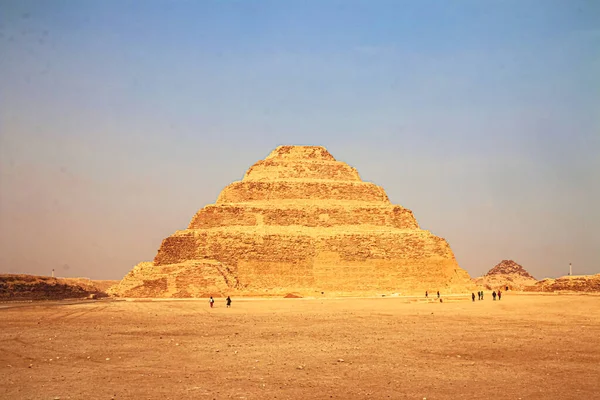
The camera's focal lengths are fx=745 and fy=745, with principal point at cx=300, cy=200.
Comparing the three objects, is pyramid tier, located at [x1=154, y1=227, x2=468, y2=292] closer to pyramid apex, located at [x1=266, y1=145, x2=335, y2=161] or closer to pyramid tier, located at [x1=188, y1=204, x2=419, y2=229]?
pyramid tier, located at [x1=188, y1=204, x2=419, y2=229]

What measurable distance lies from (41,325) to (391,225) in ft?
160

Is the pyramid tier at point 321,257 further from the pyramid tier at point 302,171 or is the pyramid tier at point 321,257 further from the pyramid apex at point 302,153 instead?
the pyramid apex at point 302,153

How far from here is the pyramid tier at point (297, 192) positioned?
249 ft

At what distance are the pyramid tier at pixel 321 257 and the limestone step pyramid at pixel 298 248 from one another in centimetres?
9

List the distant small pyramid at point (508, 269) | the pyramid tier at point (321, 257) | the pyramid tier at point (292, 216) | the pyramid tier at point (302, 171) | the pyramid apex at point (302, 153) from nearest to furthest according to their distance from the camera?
1. the pyramid tier at point (321, 257)
2. the pyramid tier at point (292, 216)
3. the pyramid tier at point (302, 171)
4. the pyramid apex at point (302, 153)
5. the distant small pyramid at point (508, 269)

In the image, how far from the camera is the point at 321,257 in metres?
68.2

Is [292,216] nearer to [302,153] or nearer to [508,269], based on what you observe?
[302,153]

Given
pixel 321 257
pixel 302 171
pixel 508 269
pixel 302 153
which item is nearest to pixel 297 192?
pixel 302 171

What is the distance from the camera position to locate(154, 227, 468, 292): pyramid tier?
2635 inches

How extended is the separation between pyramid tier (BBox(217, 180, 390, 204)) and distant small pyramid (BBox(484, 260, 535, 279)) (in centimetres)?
6954

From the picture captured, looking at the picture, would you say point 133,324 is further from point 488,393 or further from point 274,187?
point 274,187

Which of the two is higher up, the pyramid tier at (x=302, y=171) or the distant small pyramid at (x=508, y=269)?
the pyramid tier at (x=302, y=171)

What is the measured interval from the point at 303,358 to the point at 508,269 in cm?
12895

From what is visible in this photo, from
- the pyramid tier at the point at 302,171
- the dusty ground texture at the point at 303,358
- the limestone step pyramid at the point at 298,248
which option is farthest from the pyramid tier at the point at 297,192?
the dusty ground texture at the point at 303,358
